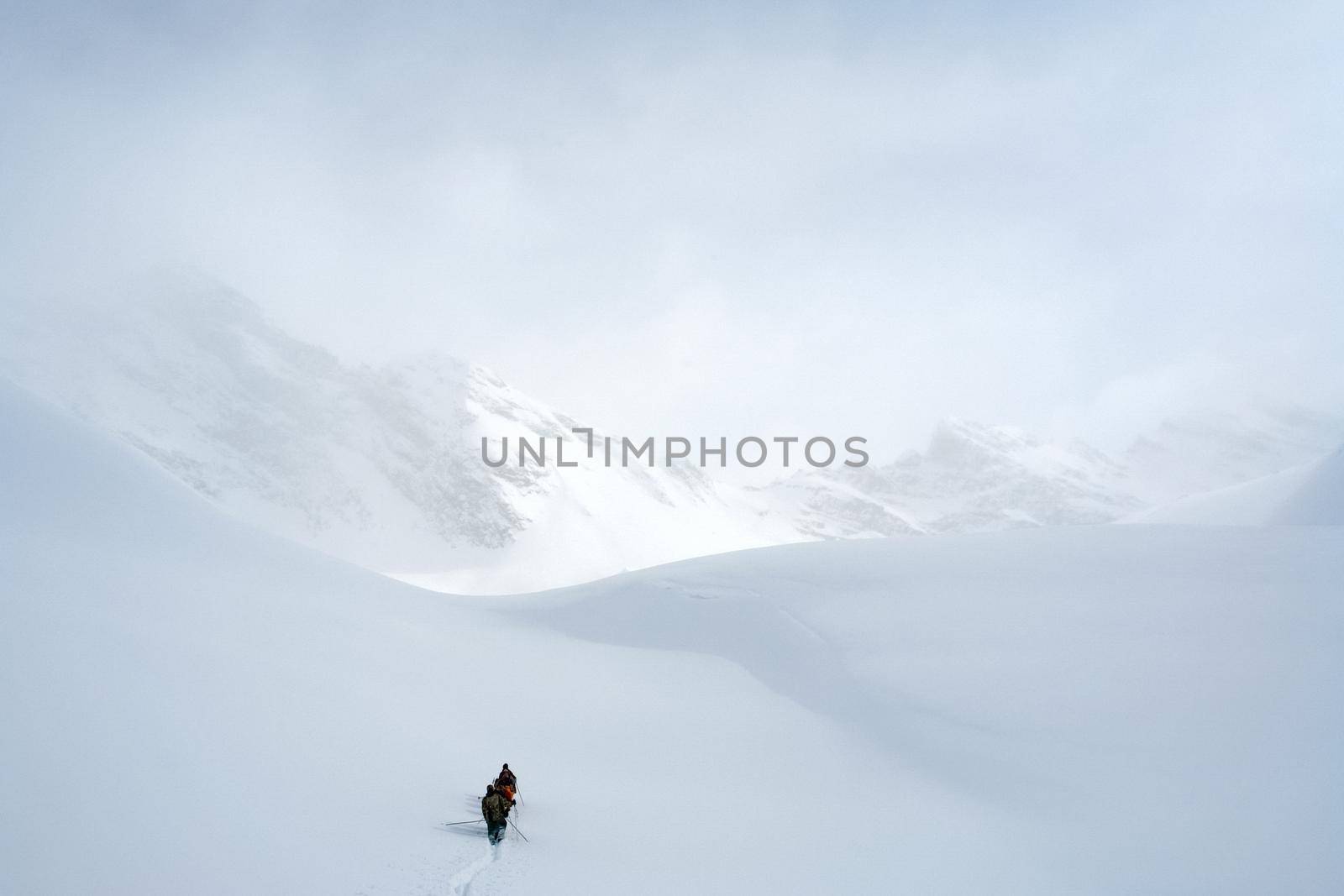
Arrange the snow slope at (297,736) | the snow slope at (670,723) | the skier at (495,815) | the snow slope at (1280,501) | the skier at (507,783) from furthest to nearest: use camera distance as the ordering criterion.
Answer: the snow slope at (1280,501)
the skier at (507,783)
the skier at (495,815)
the snow slope at (670,723)
the snow slope at (297,736)

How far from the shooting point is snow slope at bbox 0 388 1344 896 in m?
6.64

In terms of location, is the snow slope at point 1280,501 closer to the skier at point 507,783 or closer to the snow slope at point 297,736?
the snow slope at point 297,736

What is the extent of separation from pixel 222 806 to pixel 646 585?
53.6ft

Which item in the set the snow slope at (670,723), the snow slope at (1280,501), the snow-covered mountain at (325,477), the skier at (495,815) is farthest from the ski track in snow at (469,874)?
the snow-covered mountain at (325,477)

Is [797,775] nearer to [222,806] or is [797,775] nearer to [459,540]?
[222,806]

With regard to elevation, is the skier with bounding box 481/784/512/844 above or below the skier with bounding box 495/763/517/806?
below

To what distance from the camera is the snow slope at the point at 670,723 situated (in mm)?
6643

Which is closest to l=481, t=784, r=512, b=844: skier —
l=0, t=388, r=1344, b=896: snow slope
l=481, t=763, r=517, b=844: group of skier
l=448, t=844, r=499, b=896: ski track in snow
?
l=481, t=763, r=517, b=844: group of skier

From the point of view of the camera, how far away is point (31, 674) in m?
6.95

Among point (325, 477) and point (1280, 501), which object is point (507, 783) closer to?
point (1280, 501)

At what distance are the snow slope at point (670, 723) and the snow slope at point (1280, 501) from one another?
63.4 feet

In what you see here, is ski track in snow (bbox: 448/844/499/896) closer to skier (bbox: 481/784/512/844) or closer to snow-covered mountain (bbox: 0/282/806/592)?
skier (bbox: 481/784/512/844)

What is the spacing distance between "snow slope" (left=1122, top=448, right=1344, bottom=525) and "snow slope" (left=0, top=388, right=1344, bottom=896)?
19.3 metres

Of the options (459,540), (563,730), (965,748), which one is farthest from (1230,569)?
(459,540)
